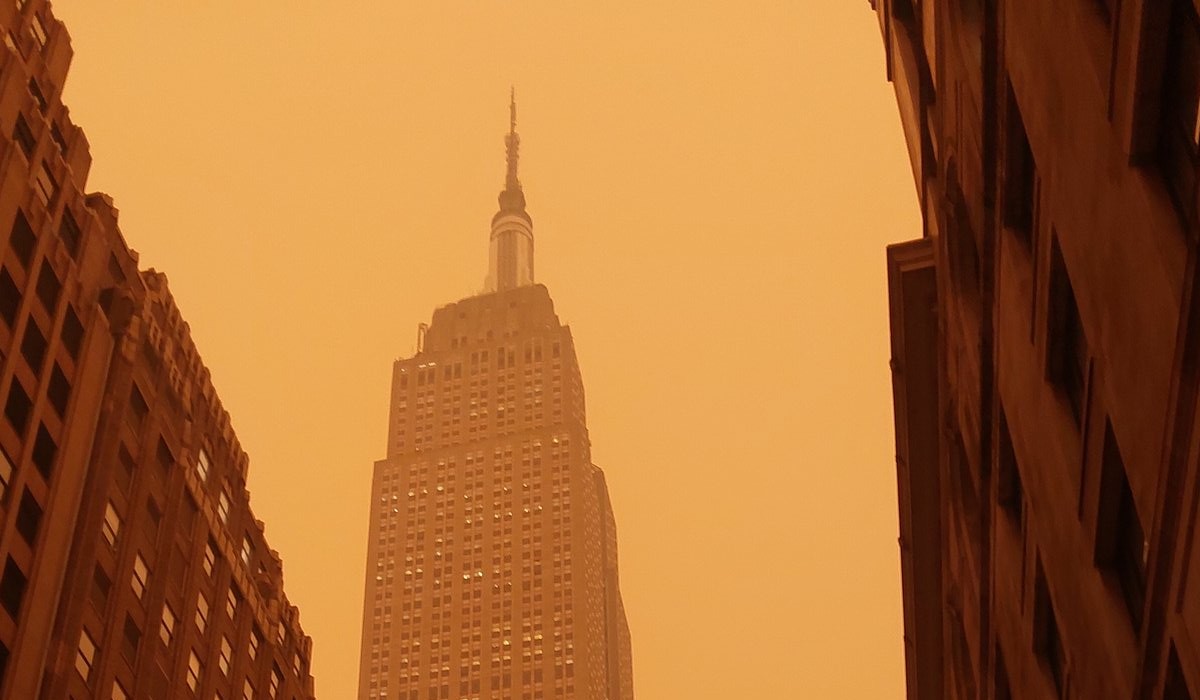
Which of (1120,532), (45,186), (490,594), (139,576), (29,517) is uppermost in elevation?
→ (490,594)

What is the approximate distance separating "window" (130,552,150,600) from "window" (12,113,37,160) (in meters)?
13.4

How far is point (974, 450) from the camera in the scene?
32438mm

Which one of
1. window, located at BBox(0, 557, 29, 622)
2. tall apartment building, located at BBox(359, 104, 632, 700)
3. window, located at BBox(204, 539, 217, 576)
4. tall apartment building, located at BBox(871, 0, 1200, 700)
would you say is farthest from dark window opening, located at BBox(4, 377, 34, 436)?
tall apartment building, located at BBox(359, 104, 632, 700)

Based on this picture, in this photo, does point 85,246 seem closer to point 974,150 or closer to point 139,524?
point 139,524

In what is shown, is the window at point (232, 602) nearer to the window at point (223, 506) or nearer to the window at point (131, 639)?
the window at point (223, 506)

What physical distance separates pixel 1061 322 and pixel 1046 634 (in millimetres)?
6922

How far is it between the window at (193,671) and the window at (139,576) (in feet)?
11.6

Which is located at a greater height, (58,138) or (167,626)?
(58,138)

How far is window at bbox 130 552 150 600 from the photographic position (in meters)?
50.5

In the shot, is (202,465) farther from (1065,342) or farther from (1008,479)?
(1065,342)

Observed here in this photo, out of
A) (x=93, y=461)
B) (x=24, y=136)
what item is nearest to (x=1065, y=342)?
(x=93, y=461)

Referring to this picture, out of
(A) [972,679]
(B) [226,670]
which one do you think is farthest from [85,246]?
(A) [972,679]

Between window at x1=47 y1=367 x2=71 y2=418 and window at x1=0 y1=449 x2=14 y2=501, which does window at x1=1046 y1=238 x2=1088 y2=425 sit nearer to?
window at x1=0 y1=449 x2=14 y2=501

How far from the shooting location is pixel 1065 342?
2280cm
